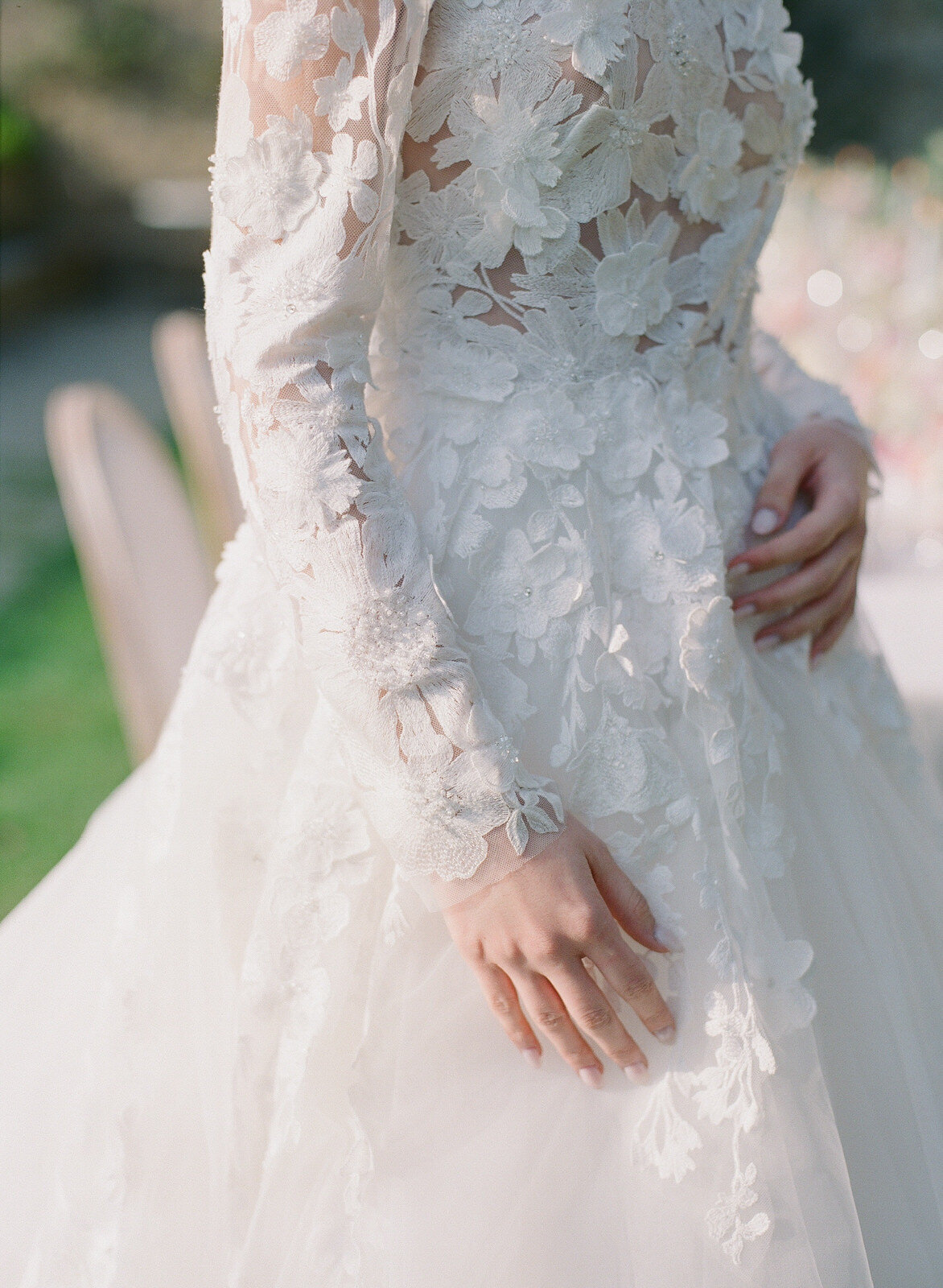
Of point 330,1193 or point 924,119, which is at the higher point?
point 924,119

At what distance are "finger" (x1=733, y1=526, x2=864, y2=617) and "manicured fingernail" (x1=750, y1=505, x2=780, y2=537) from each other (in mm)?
44

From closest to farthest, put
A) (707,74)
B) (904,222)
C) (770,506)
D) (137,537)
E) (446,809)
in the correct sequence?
(446,809) → (707,74) → (770,506) → (137,537) → (904,222)

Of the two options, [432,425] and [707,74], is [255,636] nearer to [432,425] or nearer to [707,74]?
[432,425]

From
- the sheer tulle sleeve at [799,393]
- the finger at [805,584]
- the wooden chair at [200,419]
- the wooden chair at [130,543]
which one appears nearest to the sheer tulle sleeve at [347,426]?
the finger at [805,584]

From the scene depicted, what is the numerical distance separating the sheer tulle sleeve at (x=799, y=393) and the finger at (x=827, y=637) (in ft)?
0.67

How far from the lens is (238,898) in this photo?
88 centimetres

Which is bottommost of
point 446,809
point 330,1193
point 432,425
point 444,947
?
point 330,1193

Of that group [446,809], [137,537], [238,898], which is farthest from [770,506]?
[137,537]

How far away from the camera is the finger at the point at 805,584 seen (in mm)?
895

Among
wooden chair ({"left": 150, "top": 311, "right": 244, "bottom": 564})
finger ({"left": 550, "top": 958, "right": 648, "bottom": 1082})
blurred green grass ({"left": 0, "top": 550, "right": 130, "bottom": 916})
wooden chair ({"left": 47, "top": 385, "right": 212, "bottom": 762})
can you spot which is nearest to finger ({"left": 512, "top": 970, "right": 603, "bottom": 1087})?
finger ({"left": 550, "top": 958, "right": 648, "bottom": 1082})

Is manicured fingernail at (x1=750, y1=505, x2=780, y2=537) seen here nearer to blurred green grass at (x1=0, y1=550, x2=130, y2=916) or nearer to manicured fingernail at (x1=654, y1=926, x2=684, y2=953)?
manicured fingernail at (x1=654, y1=926, x2=684, y2=953)

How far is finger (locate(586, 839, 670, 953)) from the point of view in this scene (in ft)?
2.41

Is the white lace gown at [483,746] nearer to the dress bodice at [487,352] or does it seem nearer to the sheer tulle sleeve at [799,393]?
the dress bodice at [487,352]

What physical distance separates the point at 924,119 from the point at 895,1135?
860 cm
